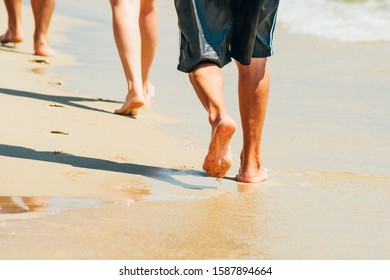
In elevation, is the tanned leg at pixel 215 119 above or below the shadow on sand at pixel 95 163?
above

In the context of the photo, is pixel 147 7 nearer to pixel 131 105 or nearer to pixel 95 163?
pixel 131 105

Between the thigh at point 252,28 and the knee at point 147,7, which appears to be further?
the knee at point 147,7

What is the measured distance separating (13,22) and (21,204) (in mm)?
4828

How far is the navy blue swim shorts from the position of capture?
394 cm

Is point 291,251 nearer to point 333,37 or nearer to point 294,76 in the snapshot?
point 294,76

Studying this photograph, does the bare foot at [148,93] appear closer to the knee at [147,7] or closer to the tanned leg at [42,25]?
the knee at [147,7]

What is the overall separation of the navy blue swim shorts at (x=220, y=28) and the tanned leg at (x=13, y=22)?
4.27 metres

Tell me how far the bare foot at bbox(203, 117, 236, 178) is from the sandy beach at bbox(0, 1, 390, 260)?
0.33 ft

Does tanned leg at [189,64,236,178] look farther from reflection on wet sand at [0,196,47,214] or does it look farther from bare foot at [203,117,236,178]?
reflection on wet sand at [0,196,47,214]

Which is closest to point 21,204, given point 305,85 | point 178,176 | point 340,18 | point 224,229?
point 224,229

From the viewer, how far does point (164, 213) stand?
11.4 feet

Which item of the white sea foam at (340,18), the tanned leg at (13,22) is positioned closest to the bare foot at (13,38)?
the tanned leg at (13,22)

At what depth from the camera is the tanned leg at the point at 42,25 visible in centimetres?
771

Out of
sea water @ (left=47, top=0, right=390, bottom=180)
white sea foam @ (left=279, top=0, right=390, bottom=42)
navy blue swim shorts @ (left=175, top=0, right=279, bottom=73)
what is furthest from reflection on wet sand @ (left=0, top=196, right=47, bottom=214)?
white sea foam @ (left=279, top=0, right=390, bottom=42)
